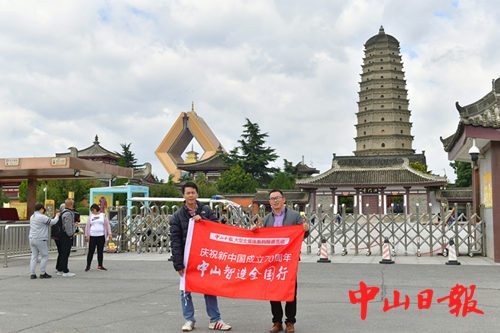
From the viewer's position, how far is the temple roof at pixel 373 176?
142 ft

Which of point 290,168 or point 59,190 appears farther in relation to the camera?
point 290,168

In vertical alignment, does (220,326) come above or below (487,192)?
below

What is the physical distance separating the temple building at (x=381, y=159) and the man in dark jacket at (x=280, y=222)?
1344 inches

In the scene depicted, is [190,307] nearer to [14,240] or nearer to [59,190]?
[14,240]

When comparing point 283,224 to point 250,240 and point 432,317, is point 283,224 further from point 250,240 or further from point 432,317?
point 432,317

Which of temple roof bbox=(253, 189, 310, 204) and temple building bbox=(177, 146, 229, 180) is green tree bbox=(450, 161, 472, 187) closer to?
temple roof bbox=(253, 189, 310, 204)

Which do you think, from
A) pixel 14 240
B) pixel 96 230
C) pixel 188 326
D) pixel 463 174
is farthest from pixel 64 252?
pixel 463 174

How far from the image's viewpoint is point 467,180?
52656mm

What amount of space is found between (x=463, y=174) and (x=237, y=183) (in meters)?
24.2

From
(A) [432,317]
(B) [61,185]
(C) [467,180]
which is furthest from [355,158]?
(A) [432,317]

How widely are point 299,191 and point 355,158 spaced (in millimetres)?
7022

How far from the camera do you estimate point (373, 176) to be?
45375 millimetres

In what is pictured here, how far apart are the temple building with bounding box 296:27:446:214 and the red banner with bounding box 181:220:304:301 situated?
113 ft

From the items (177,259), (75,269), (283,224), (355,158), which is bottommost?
(75,269)
